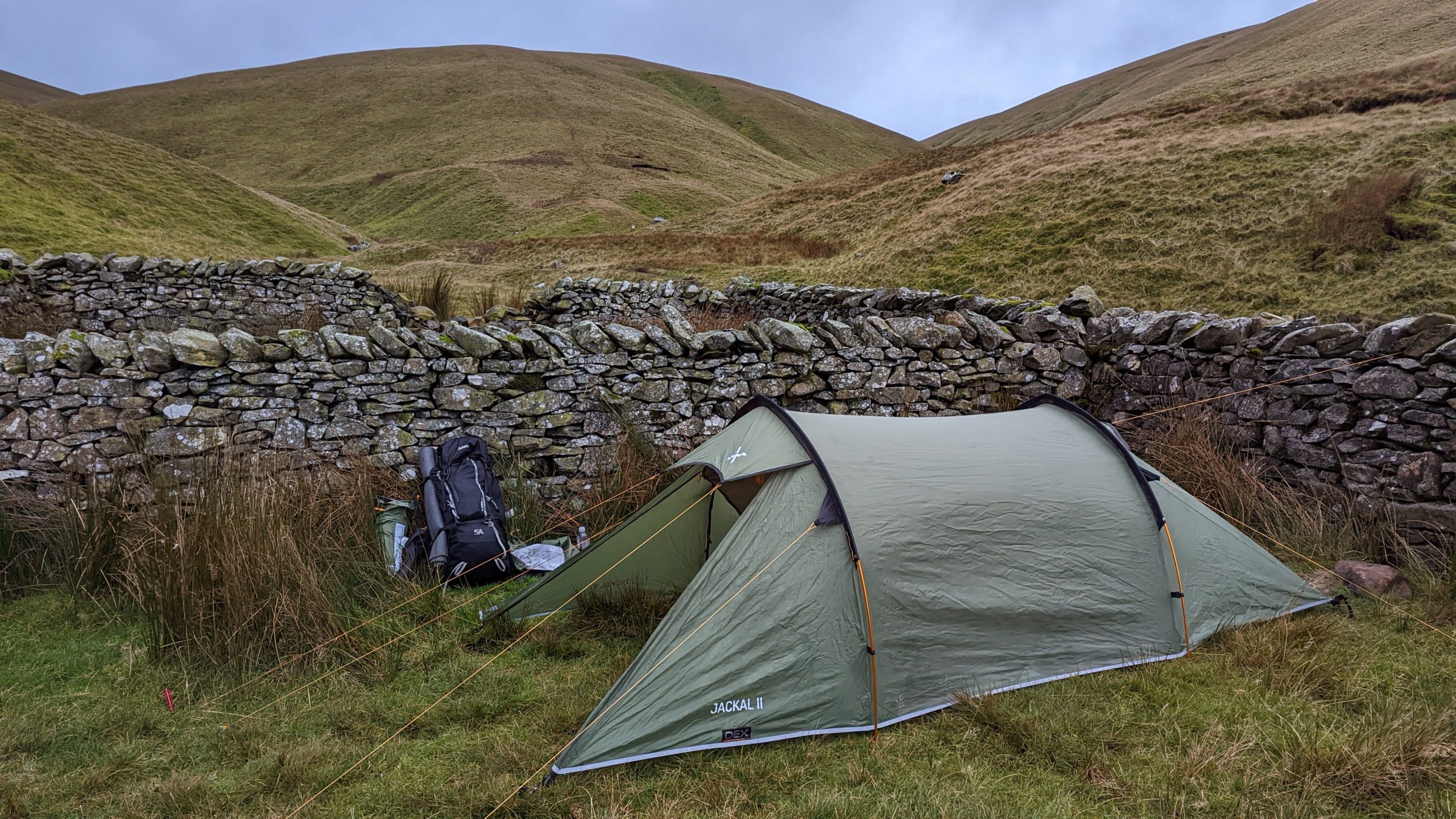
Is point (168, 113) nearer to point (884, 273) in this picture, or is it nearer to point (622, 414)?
point (884, 273)

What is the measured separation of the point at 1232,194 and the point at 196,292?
62.9 feet

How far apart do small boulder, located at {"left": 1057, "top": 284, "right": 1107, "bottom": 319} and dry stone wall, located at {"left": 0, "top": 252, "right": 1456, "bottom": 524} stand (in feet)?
0.06

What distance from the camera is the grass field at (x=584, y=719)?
2629 mm

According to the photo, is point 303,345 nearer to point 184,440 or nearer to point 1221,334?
point 184,440

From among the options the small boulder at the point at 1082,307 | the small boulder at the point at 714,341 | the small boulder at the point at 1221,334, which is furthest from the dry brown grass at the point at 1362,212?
the small boulder at the point at 714,341

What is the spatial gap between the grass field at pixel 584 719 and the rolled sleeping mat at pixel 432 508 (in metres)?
0.42

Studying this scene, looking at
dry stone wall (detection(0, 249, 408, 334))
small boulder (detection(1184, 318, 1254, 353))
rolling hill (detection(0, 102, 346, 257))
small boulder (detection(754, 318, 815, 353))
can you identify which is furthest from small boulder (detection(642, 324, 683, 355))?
rolling hill (detection(0, 102, 346, 257))

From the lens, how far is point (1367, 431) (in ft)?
17.0

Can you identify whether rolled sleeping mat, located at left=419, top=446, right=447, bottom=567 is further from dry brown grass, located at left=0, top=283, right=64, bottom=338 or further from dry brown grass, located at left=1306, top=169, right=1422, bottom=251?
dry brown grass, located at left=1306, top=169, right=1422, bottom=251

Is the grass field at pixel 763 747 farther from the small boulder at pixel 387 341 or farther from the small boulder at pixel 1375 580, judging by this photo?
the small boulder at pixel 387 341

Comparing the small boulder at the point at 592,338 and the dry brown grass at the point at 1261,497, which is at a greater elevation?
the small boulder at the point at 592,338

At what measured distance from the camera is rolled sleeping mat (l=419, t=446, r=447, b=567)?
4.65 m

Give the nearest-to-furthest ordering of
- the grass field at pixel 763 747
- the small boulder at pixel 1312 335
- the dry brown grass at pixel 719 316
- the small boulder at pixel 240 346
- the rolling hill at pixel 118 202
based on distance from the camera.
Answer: the grass field at pixel 763 747 < the small boulder at pixel 240 346 < the small boulder at pixel 1312 335 < the dry brown grass at pixel 719 316 < the rolling hill at pixel 118 202

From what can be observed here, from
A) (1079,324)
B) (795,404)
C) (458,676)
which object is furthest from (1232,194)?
(458,676)
